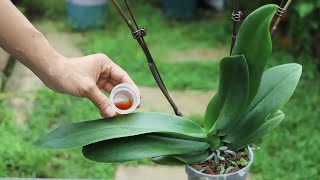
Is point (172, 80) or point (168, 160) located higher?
point (168, 160)

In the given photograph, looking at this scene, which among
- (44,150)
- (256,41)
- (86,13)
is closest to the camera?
(256,41)

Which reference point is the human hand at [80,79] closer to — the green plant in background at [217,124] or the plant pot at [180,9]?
the green plant in background at [217,124]

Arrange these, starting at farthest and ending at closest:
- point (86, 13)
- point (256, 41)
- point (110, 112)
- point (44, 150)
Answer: point (86, 13) < point (44, 150) < point (110, 112) < point (256, 41)

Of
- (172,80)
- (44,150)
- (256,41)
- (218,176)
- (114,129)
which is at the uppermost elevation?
(256,41)

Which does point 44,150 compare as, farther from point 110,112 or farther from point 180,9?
point 180,9

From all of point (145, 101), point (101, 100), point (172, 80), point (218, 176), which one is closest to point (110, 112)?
point (101, 100)

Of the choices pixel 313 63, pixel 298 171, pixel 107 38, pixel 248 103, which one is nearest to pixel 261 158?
pixel 298 171
